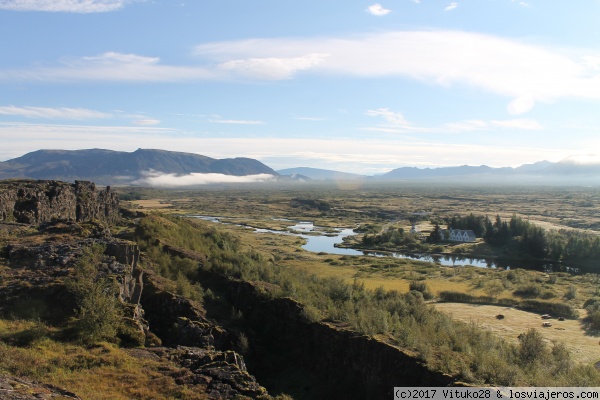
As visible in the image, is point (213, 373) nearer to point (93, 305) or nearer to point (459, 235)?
point (93, 305)

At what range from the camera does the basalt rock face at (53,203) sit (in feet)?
149

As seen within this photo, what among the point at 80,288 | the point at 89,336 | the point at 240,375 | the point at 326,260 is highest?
the point at 80,288

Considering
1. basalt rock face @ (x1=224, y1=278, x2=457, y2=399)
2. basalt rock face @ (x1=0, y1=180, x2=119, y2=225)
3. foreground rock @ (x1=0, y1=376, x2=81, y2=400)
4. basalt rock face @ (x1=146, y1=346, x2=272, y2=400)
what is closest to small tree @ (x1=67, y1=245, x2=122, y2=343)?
basalt rock face @ (x1=146, y1=346, x2=272, y2=400)

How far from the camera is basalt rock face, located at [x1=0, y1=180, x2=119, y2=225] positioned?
45.3 metres

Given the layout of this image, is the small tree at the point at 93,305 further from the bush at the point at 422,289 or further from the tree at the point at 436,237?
the tree at the point at 436,237

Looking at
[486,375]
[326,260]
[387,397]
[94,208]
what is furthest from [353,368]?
[326,260]

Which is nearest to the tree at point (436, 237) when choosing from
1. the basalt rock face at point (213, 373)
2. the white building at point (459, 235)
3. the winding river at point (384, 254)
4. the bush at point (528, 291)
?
the white building at point (459, 235)

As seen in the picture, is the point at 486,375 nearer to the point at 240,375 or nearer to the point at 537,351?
the point at 537,351

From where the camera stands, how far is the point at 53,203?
5131 cm

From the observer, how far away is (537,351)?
98.1ft

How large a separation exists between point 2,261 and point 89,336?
10.3 m

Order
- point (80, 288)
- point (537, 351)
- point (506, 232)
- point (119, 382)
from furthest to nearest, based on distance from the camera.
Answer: point (506, 232)
point (537, 351)
point (80, 288)
point (119, 382)

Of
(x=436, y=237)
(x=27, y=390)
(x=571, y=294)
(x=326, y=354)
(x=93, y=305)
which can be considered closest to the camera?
(x=27, y=390)

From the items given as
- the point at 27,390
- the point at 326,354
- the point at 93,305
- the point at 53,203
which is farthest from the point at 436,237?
the point at 27,390
